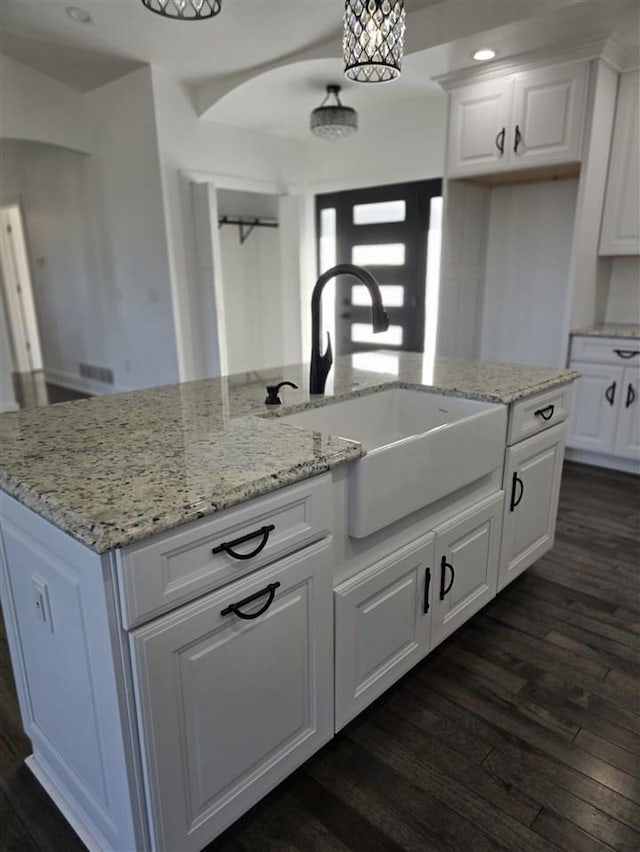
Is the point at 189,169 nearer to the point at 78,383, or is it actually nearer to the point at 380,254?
the point at 380,254

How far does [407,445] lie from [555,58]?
304 cm

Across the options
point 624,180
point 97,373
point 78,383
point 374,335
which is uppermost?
point 624,180

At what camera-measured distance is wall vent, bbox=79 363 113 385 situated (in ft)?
18.9

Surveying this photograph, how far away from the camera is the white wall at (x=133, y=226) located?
4.48m

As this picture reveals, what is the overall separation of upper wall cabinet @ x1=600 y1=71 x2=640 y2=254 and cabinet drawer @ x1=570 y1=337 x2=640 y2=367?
600 millimetres

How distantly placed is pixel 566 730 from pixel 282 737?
0.91 meters

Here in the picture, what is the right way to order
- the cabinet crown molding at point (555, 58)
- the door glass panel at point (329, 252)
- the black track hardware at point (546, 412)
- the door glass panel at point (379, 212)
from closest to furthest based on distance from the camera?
the black track hardware at point (546, 412)
the cabinet crown molding at point (555, 58)
the door glass panel at point (379, 212)
the door glass panel at point (329, 252)

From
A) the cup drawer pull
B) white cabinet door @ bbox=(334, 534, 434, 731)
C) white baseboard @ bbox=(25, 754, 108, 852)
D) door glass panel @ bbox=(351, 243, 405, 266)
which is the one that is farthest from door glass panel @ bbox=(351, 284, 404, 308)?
white baseboard @ bbox=(25, 754, 108, 852)

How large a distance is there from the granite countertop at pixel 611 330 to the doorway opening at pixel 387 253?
1299mm

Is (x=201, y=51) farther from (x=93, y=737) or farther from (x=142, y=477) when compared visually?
(x=93, y=737)

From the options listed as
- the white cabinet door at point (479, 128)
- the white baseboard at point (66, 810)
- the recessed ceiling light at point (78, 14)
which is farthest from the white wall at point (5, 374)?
the white baseboard at point (66, 810)

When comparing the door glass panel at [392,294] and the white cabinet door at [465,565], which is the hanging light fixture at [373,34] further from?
the door glass panel at [392,294]

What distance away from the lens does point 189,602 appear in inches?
39.9

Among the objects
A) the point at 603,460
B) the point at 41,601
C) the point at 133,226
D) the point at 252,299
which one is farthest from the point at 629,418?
the point at 133,226
